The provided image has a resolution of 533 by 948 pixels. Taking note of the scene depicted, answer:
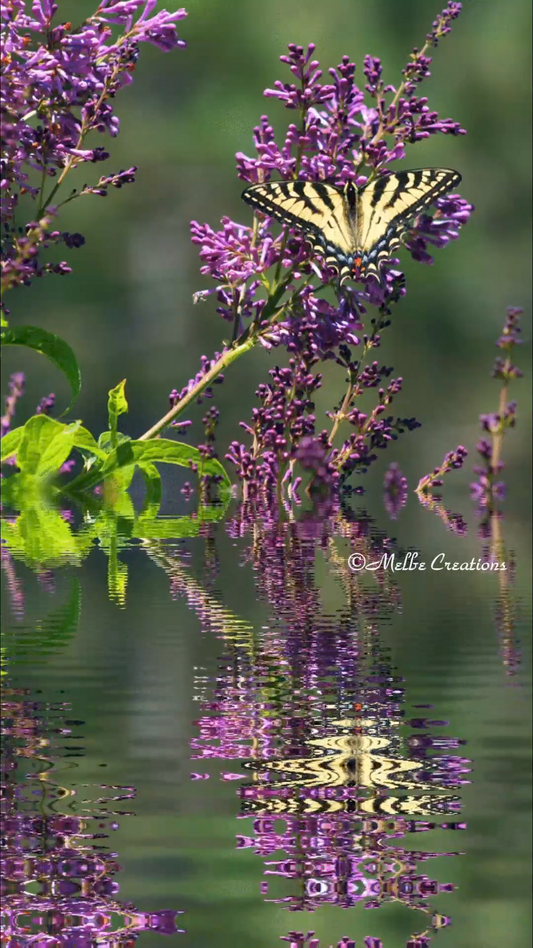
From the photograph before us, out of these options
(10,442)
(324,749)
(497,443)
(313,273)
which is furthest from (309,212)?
(497,443)

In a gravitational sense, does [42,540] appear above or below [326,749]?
above

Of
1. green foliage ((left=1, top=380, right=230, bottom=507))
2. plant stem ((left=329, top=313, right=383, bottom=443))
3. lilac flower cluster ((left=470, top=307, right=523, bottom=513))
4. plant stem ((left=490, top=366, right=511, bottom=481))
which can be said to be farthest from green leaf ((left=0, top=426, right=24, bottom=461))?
plant stem ((left=490, top=366, right=511, bottom=481))

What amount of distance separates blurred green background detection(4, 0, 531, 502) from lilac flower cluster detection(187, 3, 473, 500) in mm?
70

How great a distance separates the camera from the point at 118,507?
4.17 feet

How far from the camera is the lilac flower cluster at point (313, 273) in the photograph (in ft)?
3.78

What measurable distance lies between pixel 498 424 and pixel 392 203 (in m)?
0.72

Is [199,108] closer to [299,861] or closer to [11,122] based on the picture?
[11,122]

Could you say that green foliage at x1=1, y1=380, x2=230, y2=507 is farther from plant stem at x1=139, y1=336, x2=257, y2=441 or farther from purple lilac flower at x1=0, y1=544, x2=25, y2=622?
purple lilac flower at x1=0, y1=544, x2=25, y2=622

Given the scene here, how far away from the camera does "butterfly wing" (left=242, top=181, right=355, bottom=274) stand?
1.11m

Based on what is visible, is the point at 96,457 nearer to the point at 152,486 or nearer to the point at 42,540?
the point at 152,486

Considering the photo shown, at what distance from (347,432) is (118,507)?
28cm

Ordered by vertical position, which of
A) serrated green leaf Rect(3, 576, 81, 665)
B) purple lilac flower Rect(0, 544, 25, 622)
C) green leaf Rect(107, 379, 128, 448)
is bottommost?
serrated green leaf Rect(3, 576, 81, 665)

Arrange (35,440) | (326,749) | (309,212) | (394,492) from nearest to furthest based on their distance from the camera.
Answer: (326,749)
(309,212)
(35,440)
(394,492)

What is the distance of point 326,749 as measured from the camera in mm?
961
